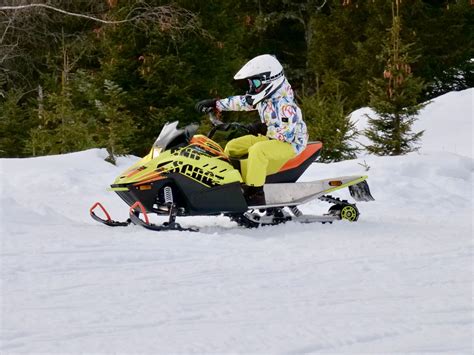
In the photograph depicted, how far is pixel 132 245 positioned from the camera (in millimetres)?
5344

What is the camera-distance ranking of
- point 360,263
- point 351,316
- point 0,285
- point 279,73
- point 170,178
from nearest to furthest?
1. point 351,316
2. point 0,285
3. point 360,263
4. point 170,178
5. point 279,73

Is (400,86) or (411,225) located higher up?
(400,86)

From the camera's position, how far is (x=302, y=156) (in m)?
6.89

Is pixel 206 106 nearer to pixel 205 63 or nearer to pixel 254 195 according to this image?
pixel 254 195

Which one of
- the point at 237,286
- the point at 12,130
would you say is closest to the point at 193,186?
the point at 237,286

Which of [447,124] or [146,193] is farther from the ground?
[146,193]

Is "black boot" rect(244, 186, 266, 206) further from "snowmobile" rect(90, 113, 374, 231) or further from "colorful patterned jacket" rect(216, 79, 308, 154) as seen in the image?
"colorful patterned jacket" rect(216, 79, 308, 154)

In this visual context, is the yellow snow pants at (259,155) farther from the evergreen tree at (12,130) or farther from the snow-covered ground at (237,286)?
the evergreen tree at (12,130)

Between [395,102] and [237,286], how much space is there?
7906mm

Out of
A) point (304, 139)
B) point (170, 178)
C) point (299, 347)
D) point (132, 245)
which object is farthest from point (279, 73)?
point (299, 347)

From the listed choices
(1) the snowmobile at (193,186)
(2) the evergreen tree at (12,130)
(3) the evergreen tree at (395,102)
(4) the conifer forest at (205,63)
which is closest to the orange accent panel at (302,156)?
(1) the snowmobile at (193,186)

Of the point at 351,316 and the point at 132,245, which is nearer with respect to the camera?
the point at 351,316

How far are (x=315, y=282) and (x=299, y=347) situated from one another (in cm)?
120

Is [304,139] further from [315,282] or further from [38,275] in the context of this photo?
[38,275]
